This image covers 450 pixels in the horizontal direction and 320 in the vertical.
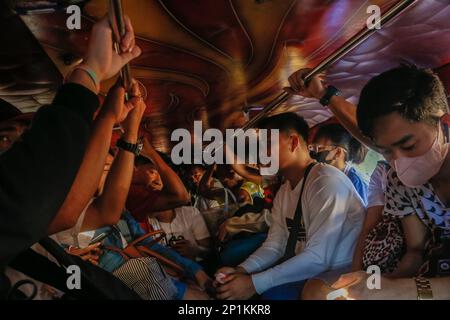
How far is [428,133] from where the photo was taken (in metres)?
1.76

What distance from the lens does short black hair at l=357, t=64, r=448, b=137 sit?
176 centimetres

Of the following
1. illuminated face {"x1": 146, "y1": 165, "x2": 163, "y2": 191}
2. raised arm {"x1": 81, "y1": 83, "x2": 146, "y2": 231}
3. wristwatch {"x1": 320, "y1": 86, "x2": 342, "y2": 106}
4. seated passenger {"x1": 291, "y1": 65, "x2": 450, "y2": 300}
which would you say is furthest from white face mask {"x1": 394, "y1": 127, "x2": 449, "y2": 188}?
raised arm {"x1": 81, "y1": 83, "x2": 146, "y2": 231}

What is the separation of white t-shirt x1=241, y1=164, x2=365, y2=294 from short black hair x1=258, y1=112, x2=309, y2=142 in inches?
6.5

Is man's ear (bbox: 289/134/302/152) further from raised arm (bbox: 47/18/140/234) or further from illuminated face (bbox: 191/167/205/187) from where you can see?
raised arm (bbox: 47/18/140/234)

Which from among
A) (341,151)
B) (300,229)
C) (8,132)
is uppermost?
(8,132)

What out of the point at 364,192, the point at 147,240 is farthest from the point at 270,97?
the point at 147,240

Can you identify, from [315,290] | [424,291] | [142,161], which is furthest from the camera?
[142,161]

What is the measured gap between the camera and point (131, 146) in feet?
6.24

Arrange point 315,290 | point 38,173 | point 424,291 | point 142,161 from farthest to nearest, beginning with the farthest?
point 142,161
point 315,290
point 424,291
point 38,173

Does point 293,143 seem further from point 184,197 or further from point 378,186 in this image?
point 184,197

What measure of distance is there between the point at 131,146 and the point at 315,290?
3.08 ft

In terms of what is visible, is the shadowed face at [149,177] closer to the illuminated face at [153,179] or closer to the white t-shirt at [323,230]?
the illuminated face at [153,179]

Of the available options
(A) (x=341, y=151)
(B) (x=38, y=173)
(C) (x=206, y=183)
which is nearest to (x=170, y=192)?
(C) (x=206, y=183)

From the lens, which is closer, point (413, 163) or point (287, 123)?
point (413, 163)
